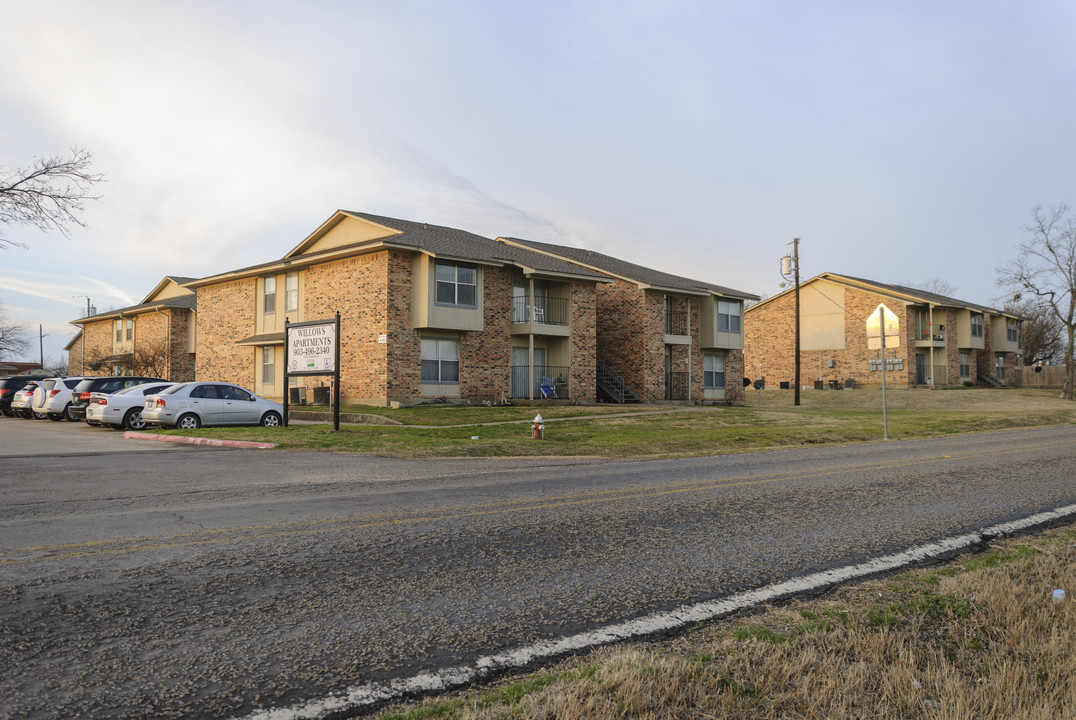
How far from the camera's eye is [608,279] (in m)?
32.9

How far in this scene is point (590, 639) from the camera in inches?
154

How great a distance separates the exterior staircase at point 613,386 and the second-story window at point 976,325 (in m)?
36.6

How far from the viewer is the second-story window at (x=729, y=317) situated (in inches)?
1532

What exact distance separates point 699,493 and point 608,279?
24.6 meters

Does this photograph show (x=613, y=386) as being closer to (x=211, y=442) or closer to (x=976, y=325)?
(x=211, y=442)

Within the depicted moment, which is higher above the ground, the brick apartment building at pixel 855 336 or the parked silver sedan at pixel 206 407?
the brick apartment building at pixel 855 336

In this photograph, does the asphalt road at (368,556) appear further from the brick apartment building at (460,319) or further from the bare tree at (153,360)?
the bare tree at (153,360)

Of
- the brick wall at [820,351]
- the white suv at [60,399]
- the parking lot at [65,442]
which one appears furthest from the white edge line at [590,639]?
the brick wall at [820,351]

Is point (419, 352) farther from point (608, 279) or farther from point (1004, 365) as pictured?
point (1004, 365)

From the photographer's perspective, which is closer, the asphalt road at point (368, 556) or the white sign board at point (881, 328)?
the asphalt road at point (368, 556)

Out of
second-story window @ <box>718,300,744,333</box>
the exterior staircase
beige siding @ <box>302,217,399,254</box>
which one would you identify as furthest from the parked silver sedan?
second-story window @ <box>718,300,744,333</box>

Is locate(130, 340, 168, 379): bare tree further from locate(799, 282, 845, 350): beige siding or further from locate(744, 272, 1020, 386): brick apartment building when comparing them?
locate(799, 282, 845, 350): beige siding

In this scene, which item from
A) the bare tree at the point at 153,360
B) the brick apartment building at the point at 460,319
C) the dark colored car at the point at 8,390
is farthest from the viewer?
the bare tree at the point at 153,360

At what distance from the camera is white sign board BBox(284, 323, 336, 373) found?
69.2 ft
